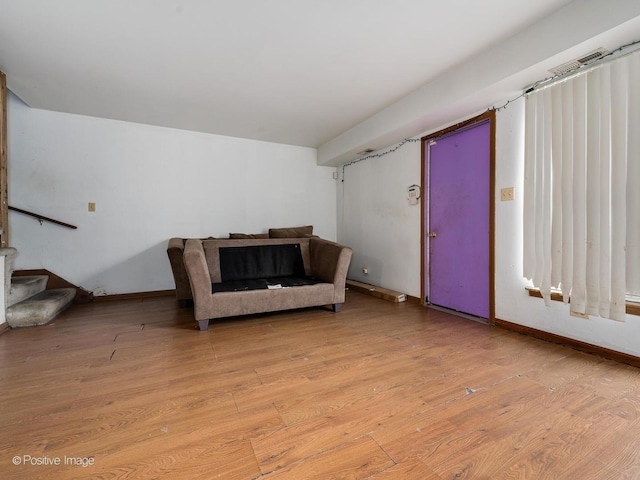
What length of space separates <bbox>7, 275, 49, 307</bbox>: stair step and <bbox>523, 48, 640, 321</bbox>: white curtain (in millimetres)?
4799

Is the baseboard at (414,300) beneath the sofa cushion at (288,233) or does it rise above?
beneath

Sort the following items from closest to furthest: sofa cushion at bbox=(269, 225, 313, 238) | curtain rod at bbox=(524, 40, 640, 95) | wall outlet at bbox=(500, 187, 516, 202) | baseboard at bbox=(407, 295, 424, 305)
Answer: curtain rod at bbox=(524, 40, 640, 95) → wall outlet at bbox=(500, 187, 516, 202) → baseboard at bbox=(407, 295, 424, 305) → sofa cushion at bbox=(269, 225, 313, 238)

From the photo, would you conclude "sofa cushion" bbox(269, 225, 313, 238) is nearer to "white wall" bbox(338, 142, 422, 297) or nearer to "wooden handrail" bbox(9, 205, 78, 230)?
"white wall" bbox(338, 142, 422, 297)

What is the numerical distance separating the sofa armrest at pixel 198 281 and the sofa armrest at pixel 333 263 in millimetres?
1326

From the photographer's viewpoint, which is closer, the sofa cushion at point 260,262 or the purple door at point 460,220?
the purple door at point 460,220

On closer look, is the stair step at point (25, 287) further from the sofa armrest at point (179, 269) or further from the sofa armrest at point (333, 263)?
the sofa armrest at point (333, 263)

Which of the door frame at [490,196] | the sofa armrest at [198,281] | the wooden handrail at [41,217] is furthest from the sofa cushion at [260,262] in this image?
the wooden handrail at [41,217]

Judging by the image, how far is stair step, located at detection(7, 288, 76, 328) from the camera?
2705 millimetres

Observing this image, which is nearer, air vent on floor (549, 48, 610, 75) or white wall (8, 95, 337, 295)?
air vent on floor (549, 48, 610, 75)

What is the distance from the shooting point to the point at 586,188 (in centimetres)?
208

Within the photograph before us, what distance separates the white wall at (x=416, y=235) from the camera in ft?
7.36

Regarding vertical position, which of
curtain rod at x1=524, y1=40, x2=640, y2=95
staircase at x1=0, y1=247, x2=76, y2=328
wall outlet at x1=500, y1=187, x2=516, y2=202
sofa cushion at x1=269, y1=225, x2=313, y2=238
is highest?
curtain rod at x1=524, y1=40, x2=640, y2=95

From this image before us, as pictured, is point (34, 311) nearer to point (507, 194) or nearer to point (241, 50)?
point (241, 50)

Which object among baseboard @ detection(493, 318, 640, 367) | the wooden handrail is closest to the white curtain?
baseboard @ detection(493, 318, 640, 367)
